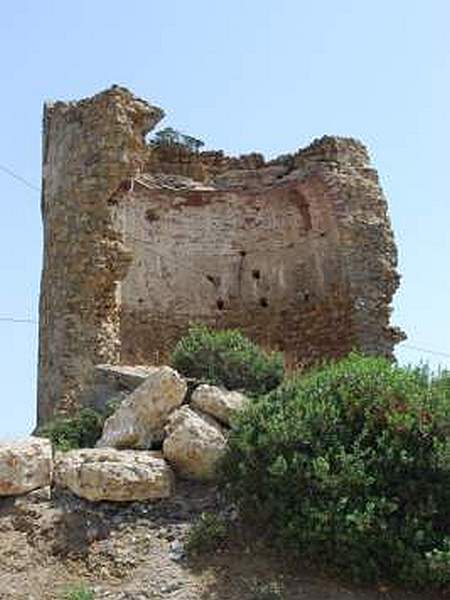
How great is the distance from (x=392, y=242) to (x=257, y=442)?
10.7 meters

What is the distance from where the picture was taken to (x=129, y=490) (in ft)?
26.0

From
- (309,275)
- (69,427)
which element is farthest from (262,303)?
(69,427)

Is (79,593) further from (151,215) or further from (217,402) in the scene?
(151,215)

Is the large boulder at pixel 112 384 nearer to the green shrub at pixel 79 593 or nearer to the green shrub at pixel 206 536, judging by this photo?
the green shrub at pixel 206 536

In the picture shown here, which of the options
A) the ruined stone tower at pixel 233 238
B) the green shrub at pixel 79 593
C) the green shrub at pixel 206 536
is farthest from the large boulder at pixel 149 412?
the ruined stone tower at pixel 233 238

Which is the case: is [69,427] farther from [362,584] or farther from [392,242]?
[392,242]

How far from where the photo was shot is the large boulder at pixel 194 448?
8.23m

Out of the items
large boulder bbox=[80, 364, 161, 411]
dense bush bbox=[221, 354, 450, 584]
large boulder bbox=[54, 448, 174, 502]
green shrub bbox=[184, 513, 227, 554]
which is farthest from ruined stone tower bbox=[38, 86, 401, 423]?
green shrub bbox=[184, 513, 227, 554]

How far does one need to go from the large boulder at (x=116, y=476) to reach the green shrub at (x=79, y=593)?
37.3 inches

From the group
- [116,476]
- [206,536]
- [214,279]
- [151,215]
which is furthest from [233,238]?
[206,536]

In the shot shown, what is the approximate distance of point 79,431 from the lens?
9609 millimetres

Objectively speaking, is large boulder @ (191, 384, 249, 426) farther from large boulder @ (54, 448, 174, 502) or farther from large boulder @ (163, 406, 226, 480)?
large boulder @ (54, 448, 174, 502)

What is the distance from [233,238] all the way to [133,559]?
12.6 m

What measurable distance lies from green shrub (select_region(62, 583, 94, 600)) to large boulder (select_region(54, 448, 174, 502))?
0.95 m
